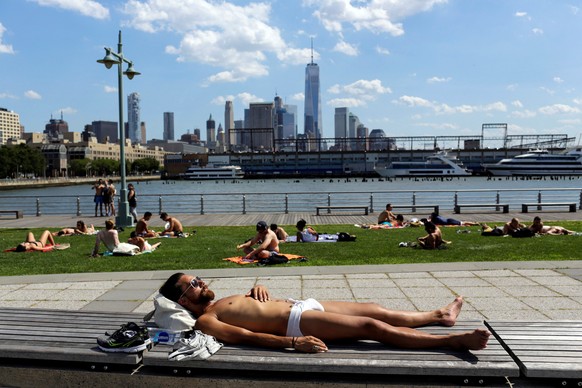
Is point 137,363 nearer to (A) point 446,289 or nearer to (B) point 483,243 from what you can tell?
(A) point 446,289

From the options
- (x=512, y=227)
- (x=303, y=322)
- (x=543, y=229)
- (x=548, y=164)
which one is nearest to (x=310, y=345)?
(x=303, y=322)

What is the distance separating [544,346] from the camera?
3.76 m

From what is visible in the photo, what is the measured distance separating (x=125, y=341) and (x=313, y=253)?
7.90m

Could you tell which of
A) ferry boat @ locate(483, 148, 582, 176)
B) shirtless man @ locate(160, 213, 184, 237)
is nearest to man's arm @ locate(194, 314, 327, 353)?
shirtless man @ locate(160, 213, 184, 237)

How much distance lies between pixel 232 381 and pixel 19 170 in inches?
5726

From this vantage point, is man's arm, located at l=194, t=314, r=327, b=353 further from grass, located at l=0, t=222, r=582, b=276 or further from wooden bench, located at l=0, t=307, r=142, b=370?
grass, located at l=0, t=222, r=582, b=276

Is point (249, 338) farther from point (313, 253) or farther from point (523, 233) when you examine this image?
point (523, 233)

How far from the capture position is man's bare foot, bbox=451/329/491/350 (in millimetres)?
3660

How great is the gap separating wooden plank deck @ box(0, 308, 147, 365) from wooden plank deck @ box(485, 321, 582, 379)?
2810 mm

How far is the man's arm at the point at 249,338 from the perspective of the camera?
12.5 feet

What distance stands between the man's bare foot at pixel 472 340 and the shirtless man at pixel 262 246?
269 inches

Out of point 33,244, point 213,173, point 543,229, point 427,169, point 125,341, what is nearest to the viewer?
point 125,341

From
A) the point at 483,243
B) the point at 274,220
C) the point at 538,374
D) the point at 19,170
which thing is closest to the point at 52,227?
the point at 274,220

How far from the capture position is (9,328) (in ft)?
14.4
